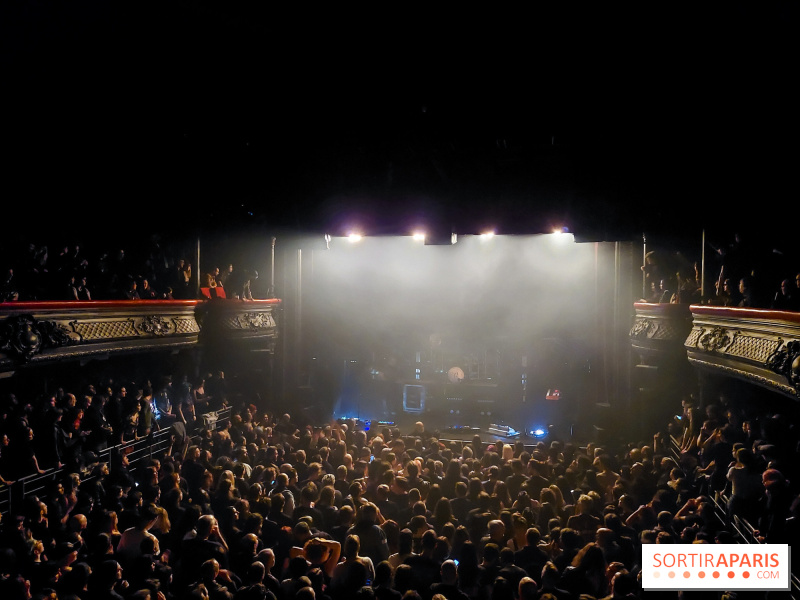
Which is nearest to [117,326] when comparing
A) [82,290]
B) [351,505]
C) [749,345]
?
[82,290]

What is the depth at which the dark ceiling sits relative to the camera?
5.55 metres

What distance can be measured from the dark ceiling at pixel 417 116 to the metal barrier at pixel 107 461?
206 inches

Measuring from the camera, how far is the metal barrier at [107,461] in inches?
309

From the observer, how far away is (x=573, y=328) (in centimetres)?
2094

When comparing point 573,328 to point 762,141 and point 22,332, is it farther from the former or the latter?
point 22,332

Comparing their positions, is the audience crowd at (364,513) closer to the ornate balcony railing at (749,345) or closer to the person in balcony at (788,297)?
the ornate balcony railing at (749,345)

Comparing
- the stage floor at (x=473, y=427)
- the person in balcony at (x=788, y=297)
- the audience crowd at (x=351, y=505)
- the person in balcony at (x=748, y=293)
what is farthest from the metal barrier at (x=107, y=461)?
the person in balcony at (x=748, y=293)

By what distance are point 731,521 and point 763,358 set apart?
2.12 meters

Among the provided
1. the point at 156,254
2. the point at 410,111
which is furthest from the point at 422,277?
the point at 410,111

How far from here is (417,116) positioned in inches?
301

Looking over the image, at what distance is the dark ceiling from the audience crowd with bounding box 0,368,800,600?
4.25 metres

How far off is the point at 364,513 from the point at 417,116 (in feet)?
17.3

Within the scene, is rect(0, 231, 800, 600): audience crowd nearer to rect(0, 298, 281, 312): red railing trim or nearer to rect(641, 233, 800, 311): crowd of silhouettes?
rect(641, 233, 800, 311): crowd of silhouettes

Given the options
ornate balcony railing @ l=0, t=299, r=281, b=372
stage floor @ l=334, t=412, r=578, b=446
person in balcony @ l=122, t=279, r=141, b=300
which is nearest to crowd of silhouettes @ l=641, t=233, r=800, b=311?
stage floor @ l=334, t=412, r=578, b=446
